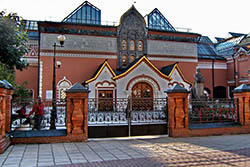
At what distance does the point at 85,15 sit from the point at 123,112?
22283 millimetres

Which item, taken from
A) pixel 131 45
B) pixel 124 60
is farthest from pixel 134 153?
pixel 131 45

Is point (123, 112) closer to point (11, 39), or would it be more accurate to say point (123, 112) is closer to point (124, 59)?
point (11, 39)

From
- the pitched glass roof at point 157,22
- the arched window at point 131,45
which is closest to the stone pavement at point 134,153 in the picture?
the arched window at point 131,45

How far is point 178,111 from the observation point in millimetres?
9508

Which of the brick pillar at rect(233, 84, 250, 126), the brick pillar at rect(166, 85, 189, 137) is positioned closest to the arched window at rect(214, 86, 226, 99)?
the brick pillar at rect(233, 84, 250, 126)

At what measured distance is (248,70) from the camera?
2836 cm

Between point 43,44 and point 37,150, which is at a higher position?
point 43,44

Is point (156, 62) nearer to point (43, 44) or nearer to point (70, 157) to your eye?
point (43, 44)

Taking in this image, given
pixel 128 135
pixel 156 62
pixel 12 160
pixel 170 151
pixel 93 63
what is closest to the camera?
pixel 12 160

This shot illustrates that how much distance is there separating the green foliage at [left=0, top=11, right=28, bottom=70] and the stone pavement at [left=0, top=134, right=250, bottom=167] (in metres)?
6.26

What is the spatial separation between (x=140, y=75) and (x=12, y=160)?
17.8m

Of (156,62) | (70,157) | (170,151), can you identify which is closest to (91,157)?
(70,157)

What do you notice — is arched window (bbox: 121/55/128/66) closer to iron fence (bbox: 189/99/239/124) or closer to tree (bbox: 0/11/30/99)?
tree (bbox: 0/11/30/99)

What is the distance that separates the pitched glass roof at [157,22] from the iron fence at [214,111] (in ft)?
70.6
